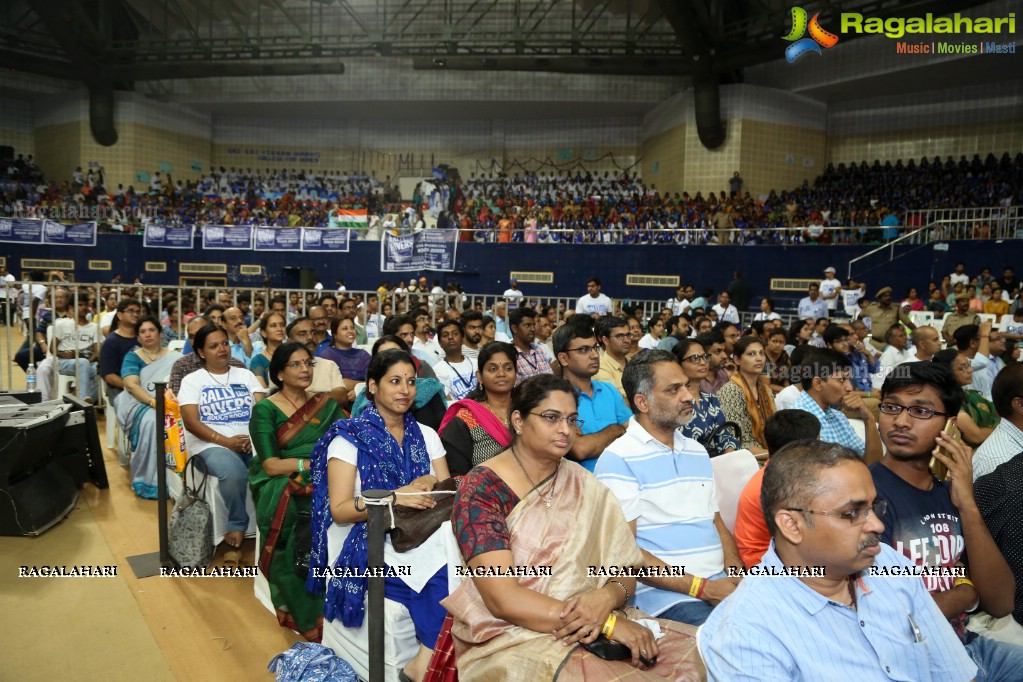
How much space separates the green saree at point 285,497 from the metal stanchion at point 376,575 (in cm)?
105

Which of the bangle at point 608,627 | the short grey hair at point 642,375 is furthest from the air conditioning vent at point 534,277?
the bangle at point 608,627

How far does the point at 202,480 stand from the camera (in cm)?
394

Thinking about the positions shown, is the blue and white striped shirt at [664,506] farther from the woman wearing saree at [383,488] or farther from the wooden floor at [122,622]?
the wooden floor at [122,622]

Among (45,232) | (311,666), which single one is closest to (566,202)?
(45,232)

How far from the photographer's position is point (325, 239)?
741 inches

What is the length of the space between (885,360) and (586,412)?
4.37m

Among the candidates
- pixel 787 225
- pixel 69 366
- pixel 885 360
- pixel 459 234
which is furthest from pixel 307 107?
pixel 885 360

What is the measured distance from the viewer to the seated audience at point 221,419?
3.98m

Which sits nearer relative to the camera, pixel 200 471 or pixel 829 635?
pixel 829 635

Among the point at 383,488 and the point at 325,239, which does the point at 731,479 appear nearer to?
the point at 383,488

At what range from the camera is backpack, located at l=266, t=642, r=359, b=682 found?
252 centimetres

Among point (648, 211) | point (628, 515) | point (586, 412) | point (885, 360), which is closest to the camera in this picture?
point (628, 515)

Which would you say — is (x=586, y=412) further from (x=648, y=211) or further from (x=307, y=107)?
(x=307, y=107)

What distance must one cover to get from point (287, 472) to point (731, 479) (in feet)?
6.56
